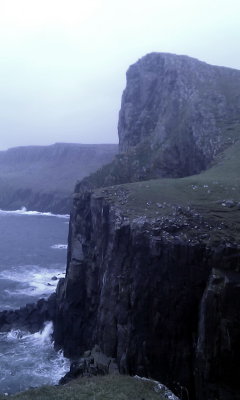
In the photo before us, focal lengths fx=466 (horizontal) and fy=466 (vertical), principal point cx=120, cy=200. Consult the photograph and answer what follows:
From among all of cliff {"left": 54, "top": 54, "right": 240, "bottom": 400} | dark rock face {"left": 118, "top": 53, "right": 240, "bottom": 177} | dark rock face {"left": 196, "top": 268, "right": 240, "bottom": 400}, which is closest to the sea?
cliff {"left": 54, "top": 54, "right": 240, "bottom": 400}

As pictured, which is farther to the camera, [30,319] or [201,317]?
[30,319]

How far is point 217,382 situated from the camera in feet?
80.1

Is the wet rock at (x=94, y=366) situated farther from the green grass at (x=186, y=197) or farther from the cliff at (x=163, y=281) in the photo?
the green grass at (x=186, y=197)

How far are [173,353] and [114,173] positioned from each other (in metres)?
38.1

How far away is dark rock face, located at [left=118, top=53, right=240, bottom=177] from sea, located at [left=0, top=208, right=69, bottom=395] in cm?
1943

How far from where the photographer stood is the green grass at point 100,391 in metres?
22.9

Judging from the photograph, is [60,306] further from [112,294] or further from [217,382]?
[217,382]

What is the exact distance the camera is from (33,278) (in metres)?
58.2

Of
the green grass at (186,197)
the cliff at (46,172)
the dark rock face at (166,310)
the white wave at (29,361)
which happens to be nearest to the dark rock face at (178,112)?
the green grass at (186,197)

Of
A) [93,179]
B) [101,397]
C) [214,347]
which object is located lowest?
[101,397]

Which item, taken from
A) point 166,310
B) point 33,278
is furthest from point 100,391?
point 33,278

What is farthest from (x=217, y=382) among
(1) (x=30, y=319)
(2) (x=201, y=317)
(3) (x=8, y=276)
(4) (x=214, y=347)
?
(3) (x=8, y=276)

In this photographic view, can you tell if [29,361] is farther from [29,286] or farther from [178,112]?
[178,112]

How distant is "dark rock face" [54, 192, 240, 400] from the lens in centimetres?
2459
